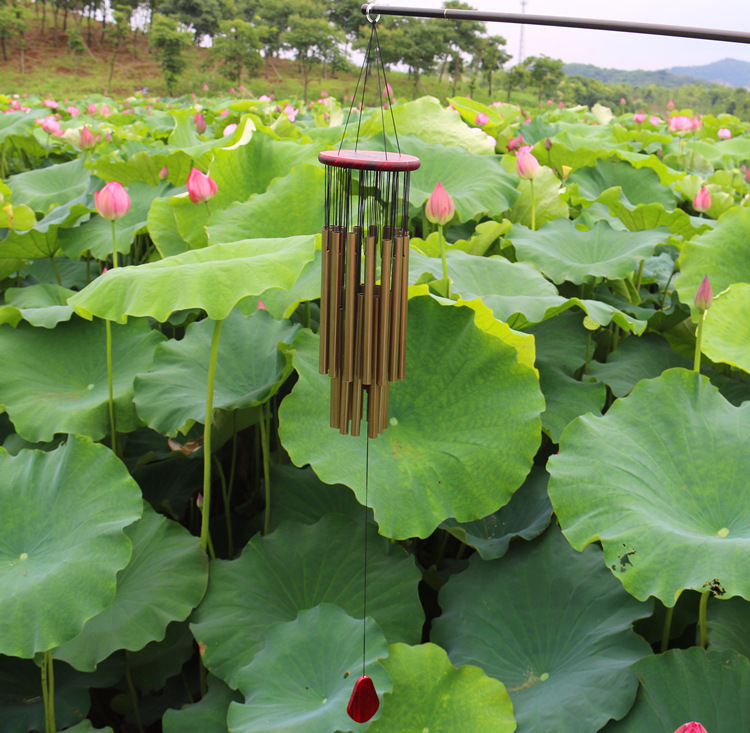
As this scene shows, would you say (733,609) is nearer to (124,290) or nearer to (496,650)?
(496,650)

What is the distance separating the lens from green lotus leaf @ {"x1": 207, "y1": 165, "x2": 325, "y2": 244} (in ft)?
5.35

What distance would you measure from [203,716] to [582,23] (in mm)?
1154

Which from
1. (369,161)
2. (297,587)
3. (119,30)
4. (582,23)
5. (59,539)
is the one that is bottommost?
(297,587)

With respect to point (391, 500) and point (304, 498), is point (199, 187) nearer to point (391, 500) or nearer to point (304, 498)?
point (304, 498)

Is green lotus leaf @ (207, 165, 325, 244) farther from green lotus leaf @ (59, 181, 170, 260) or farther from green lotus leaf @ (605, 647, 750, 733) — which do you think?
green lotus leaf @ (605, 647, 750, 733)

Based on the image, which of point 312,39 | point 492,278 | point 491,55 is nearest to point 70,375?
point 492,278

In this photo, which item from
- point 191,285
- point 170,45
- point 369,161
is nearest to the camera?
point 369,161

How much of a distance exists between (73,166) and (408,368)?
6.94ft

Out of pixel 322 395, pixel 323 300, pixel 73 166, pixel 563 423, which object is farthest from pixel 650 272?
pixel 73 166

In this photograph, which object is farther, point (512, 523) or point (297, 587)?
point (512, 523)

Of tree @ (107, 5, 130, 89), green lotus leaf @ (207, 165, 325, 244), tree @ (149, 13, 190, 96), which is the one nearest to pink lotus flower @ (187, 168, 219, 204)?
green lotus leaf @ (207, 165, 325, 244)

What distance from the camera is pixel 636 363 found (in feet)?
4.96

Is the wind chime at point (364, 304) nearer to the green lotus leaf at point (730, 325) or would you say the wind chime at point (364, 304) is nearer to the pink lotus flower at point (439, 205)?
the pink lotus flower at point (439, 205)

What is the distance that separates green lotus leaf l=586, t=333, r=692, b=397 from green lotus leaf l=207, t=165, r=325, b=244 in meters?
0.73
